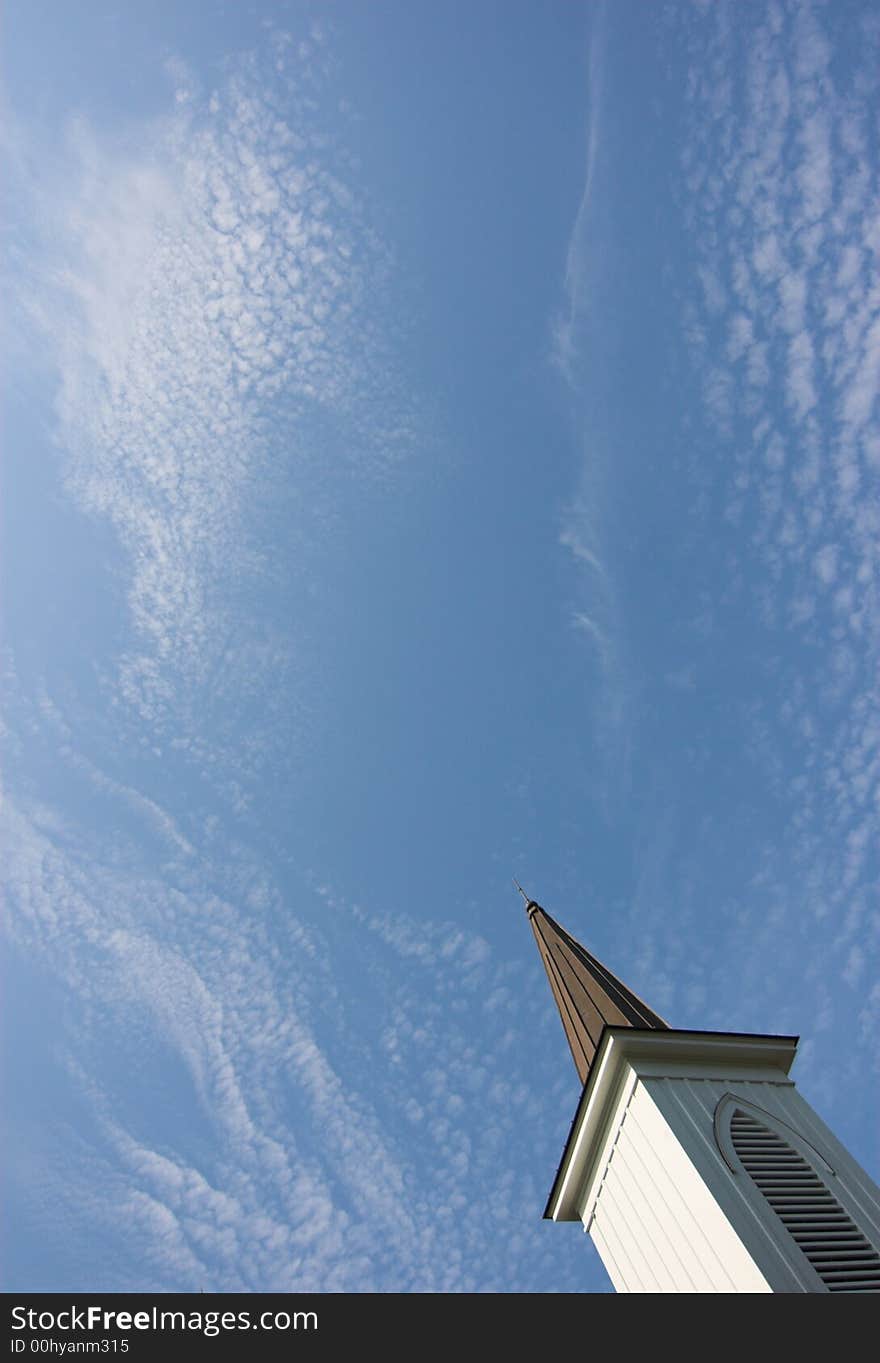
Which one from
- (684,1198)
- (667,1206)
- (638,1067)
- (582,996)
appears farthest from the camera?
(582,996)

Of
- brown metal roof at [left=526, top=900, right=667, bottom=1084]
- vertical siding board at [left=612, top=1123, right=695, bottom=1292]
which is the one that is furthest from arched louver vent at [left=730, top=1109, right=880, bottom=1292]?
brown metal roof at [left=526, top=900, right=667, bottom=1084]

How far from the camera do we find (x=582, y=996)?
89.0ft

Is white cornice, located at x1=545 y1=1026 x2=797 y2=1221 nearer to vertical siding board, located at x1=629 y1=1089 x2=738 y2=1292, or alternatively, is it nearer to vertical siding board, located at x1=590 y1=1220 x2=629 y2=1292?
vertical siding board, located at x1=590 y1=1220 x2=629 y2=1292

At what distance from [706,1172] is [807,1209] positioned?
250 centimetres

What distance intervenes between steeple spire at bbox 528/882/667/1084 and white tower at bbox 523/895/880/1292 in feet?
0.37

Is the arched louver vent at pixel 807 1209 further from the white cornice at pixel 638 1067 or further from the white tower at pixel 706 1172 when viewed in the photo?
the white cornice at pixel 638 1067

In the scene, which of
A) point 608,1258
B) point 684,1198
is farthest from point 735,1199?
point 608,1258

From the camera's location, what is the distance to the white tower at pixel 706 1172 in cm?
1708

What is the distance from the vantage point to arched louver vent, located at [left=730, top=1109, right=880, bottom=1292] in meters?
16.9

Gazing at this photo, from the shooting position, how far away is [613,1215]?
21.5 m

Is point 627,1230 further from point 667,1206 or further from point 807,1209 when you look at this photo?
point 807,1209

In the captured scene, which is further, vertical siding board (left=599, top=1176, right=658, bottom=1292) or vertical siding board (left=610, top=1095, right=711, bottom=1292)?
vertical siding board (left=599, top=1176, right=658, bottom=1292)
